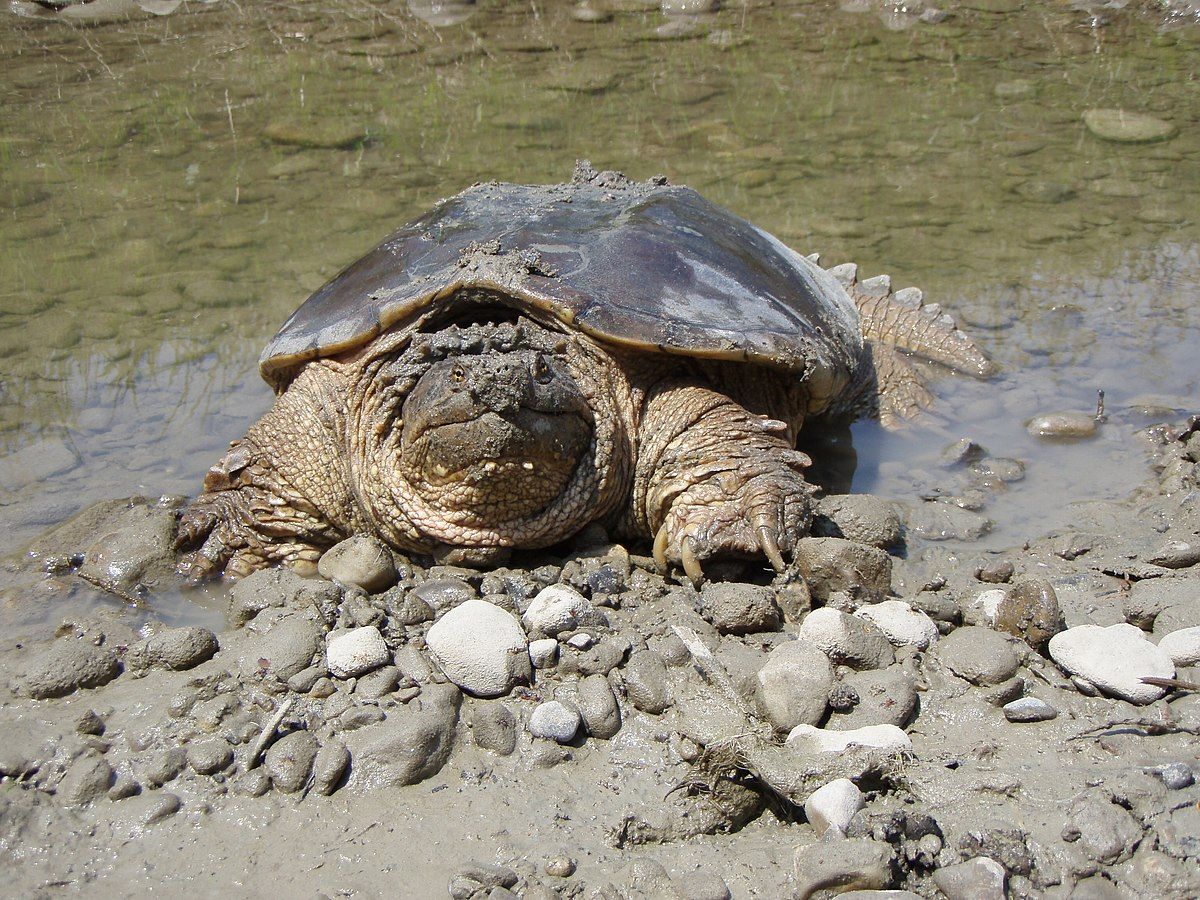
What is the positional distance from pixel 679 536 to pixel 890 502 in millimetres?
927

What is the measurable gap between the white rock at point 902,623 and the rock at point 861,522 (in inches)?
18.9

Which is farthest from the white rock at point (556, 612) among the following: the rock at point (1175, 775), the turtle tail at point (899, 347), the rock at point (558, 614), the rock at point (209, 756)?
the turtle tail at point (899, 347)

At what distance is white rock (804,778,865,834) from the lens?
191 cm

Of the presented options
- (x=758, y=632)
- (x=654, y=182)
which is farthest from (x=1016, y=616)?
(x=654, y=182)

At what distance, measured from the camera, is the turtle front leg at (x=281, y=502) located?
321 cm

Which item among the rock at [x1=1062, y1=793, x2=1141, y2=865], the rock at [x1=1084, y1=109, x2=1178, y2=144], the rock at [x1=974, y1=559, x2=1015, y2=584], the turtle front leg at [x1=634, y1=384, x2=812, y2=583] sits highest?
the rock at [x1=1084, y1=109, x2=1178, y2=144]

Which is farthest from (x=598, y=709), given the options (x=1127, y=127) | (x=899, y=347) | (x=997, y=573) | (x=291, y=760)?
(x=1127, y=127)

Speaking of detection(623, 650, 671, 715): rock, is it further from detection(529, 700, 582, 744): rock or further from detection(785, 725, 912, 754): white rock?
detection(785, 725, 912, 754): white rock

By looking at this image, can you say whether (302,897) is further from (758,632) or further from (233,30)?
(233,30)

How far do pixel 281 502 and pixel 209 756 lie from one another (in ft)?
3.73

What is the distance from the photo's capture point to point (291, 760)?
7.22ft

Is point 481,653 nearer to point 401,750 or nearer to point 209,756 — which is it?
point 401,750

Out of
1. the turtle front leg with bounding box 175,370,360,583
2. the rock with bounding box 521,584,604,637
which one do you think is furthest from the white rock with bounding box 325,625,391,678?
the turtle front leg with bounding box 175,370,360,583

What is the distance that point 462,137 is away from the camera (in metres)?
7.70
